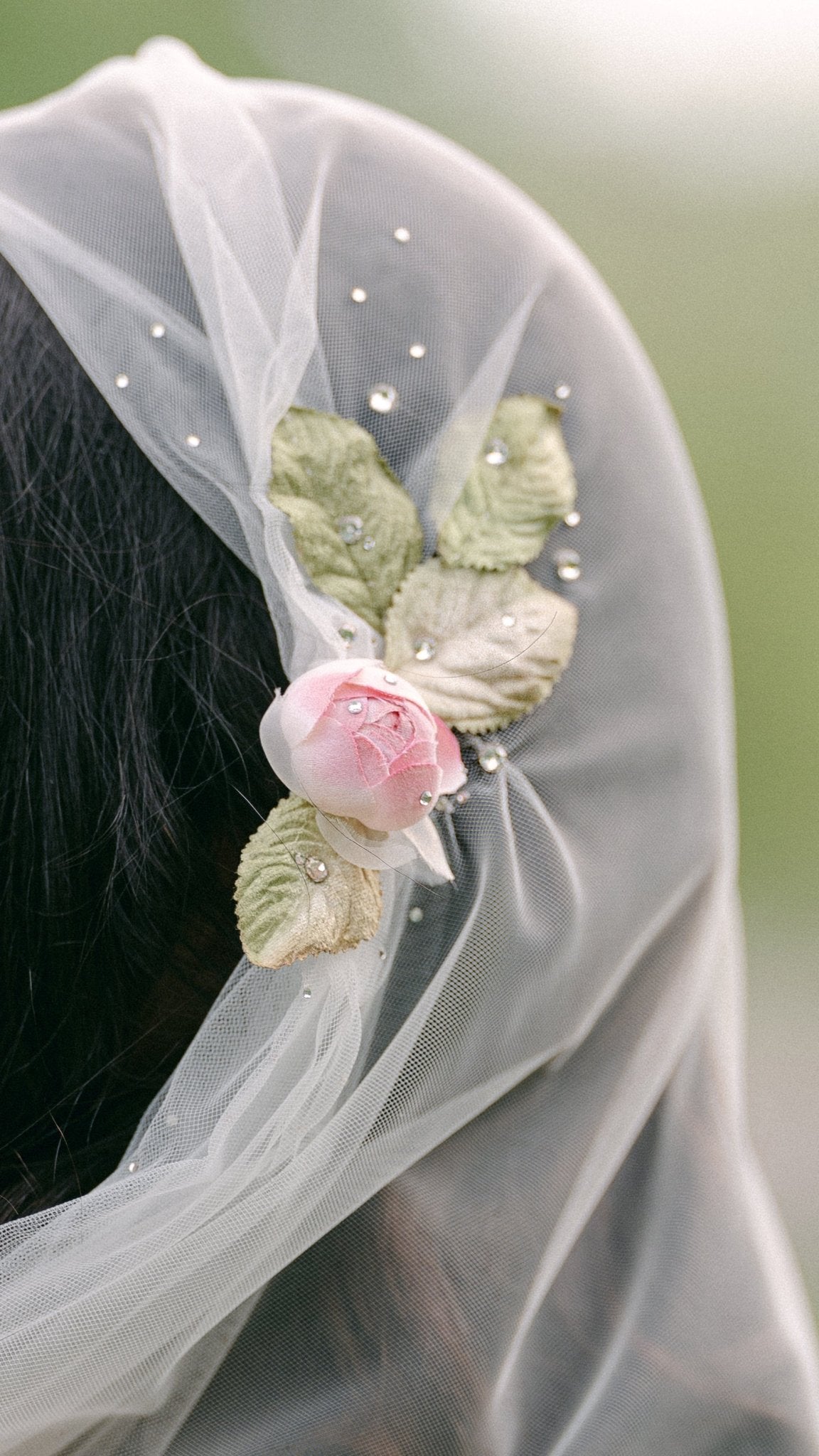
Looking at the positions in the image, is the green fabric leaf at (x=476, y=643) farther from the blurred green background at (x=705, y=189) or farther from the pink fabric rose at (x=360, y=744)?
the blurred green background at (x=705, y=189)

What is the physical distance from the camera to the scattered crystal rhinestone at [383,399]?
0.47 m

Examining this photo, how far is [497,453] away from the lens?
0.48 m

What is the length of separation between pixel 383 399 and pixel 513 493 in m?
0.07

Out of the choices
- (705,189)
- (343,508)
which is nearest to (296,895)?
(343,508)

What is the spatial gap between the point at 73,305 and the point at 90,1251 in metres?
0.42

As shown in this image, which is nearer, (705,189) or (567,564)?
(567,564)

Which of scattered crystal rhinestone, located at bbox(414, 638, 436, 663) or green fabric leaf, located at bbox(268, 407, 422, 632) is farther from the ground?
green fabric leaf, located at bbox(268, 407, 422, 632)

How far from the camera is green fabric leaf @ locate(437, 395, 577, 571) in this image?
47 cm

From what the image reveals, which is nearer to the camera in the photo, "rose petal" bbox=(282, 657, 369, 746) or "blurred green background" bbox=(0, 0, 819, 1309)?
"rose petal" bbox=(282, 657, 369, 746)

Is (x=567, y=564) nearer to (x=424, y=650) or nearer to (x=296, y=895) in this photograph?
(x=424, y=650)

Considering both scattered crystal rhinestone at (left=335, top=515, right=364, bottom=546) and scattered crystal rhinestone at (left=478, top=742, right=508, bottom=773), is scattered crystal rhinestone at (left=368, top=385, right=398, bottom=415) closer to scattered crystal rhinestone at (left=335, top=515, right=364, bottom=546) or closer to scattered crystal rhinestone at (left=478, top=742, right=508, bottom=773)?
scattered crystal rhinestone at (left=335, top=515, right=364, bottom=546)

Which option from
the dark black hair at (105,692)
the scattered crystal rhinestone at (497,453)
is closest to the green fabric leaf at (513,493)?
the scattered crystal rhinestone at (497,453)

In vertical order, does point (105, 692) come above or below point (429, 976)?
above

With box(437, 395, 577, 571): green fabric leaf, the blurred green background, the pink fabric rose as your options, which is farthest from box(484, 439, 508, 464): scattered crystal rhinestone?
the blurred green background
